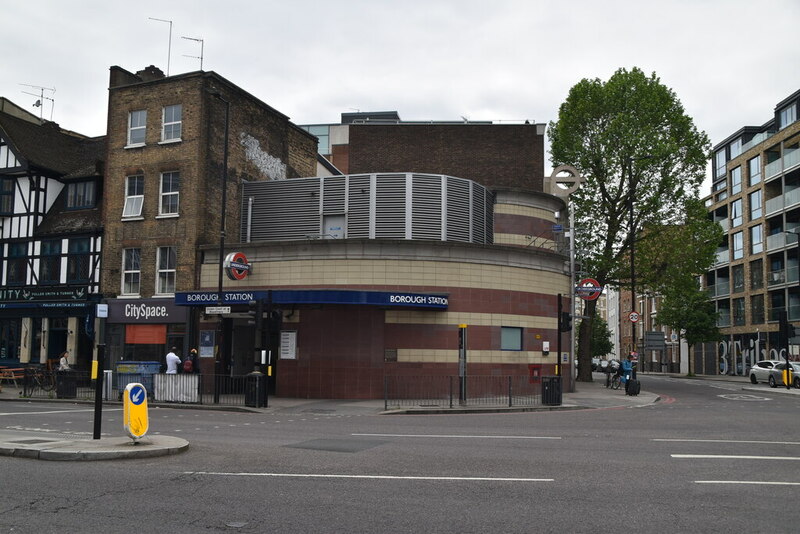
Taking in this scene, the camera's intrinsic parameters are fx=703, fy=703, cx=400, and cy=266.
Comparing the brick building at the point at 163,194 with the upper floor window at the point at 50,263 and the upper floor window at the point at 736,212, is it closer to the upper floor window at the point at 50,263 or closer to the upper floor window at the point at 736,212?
the upper floor window at the point at 50,263

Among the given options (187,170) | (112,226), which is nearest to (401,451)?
(187,170)

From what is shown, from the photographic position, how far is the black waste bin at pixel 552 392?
923 inches

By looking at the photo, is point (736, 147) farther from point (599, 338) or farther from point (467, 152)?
point (599, 338)

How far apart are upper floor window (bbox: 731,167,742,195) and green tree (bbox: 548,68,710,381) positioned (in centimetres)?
2879

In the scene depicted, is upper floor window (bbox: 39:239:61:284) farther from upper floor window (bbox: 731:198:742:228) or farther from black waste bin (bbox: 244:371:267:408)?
upper floor window (bbox: 731:198:742:228)

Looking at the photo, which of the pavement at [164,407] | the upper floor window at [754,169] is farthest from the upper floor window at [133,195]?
the upper floor window at [754,169]

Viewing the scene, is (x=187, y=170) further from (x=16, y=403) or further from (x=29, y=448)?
(x=29, y=448)

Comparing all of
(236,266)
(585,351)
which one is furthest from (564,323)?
(585,351)

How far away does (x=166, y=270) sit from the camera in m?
29.6

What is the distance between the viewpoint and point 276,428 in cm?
1638

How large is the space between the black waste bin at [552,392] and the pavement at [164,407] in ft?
1.11

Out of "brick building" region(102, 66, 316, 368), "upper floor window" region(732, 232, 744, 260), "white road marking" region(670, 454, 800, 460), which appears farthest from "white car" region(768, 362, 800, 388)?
"white road marking" region(670, 454, 800, 460)

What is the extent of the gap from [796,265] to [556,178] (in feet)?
92.8

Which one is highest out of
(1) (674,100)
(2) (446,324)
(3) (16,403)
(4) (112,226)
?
(1) (674,100)
